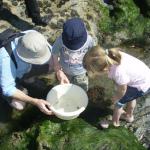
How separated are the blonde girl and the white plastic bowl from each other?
0.38m

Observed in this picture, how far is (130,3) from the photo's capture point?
720 cm

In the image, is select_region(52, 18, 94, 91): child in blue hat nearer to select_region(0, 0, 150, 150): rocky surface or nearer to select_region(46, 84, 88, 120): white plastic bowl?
select_region(46, 84, 88, 120): white plastic bowl

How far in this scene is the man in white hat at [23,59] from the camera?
5039 millimetres

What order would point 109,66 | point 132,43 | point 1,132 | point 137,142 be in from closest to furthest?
point 109,66, point 137,142, point 1,132, point 132,43

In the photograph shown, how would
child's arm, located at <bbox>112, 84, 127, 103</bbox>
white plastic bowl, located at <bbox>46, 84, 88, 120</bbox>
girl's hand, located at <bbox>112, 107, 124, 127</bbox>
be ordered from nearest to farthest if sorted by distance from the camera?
child's arm, located at <bbox>112, 84, 127, 103</bbox>
white plastic bowl, located at <bbox>46, 84, 88, 120</bbox>
girl's hand, located at <bbox>112, 107, 124, 127</bbox>

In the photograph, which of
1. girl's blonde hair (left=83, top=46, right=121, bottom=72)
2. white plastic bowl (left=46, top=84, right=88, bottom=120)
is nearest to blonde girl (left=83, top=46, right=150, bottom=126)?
girl's blonde hair (left=83, top=46, right=121, bottom=72)

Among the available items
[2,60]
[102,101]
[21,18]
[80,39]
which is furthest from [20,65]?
[21,18]

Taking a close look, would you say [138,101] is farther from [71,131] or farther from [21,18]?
[21,18]

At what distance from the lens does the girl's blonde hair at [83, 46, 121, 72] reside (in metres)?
4.90

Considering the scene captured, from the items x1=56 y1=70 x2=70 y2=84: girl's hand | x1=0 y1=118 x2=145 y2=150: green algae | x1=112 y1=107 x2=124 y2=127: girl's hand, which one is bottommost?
x1=112 y1=107 x2=124 y2=127: girl's hand

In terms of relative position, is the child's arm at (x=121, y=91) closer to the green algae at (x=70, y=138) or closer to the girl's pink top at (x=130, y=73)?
the girl's pink top at (x=130, y=73)

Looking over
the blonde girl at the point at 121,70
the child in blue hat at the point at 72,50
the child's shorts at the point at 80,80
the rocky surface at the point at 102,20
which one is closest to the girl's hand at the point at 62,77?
the child in blue hat at the point at 72,50

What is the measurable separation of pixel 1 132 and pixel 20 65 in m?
0.91

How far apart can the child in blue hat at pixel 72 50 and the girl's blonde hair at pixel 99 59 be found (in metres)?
0.26
